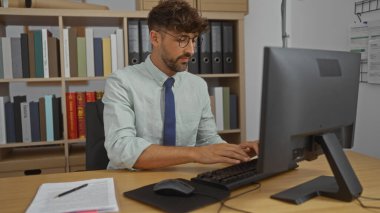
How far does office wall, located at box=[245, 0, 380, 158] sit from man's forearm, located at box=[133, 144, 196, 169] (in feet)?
2.34

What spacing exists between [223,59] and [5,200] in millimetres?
1734

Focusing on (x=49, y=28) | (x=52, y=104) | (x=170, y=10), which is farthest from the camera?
(x=49, y=28)

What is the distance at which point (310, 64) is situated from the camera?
32.9 inches

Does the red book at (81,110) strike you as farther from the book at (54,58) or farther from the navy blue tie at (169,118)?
the navy blue tie at (169,118)

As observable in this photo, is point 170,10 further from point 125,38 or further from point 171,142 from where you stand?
point 125,38

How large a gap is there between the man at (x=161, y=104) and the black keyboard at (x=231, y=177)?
7 cm

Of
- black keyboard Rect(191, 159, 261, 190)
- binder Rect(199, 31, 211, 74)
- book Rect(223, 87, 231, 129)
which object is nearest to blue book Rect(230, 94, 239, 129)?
book Rect(223, 87, 231, 129)

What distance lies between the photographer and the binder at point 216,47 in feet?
7.84

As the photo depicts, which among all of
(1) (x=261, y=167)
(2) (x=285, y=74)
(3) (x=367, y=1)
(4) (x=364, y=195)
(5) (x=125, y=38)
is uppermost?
(3) (x=367, y=1)

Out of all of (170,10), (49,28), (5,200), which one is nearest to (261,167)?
(5,200)

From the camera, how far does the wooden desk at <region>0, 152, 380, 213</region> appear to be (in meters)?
0.87

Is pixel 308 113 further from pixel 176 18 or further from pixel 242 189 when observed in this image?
pixel 176 18

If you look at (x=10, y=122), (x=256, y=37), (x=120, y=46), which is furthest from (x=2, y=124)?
(x=256, y=37)

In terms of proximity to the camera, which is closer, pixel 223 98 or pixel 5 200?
pixel 5 200
